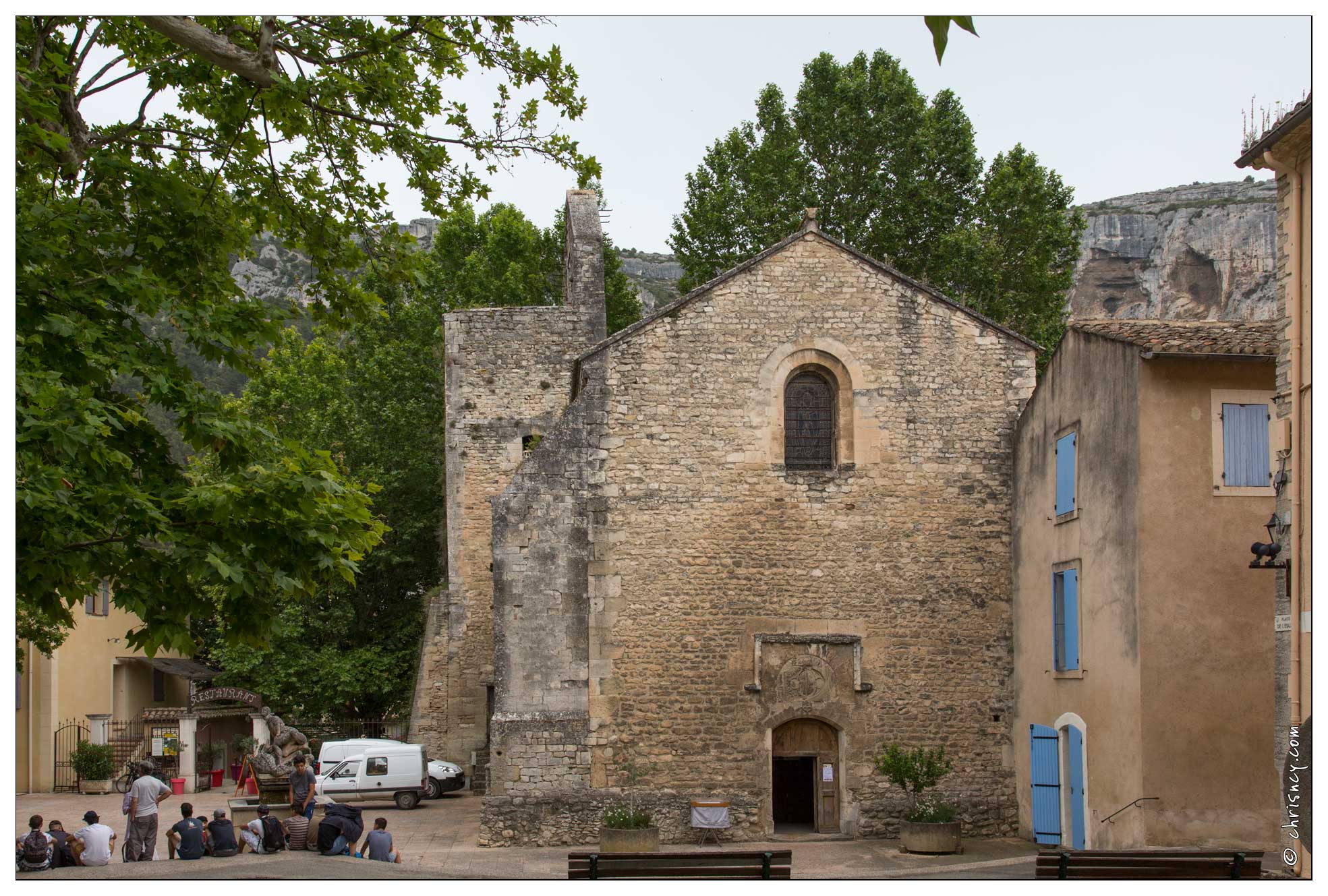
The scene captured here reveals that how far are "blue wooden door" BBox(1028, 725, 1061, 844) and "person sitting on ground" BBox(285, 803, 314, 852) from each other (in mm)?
9103

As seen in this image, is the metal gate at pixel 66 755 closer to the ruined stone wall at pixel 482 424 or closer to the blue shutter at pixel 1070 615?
the ruined stone wall at pixel 482 424

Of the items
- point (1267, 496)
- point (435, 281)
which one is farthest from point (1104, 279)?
point (1267, 496)

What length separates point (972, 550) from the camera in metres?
19.4

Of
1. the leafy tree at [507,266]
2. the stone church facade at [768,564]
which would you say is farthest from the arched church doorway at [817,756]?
the leafy tree at [507,266]

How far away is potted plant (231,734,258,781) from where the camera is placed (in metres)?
32.1

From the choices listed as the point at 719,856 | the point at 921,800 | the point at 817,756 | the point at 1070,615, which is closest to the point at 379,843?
the point at 719,856

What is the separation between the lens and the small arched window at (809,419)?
19672 millimetres

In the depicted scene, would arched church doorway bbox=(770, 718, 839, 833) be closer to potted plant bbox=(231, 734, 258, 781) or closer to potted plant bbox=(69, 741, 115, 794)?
potted plant bbox=(69, 741, 115, 794)

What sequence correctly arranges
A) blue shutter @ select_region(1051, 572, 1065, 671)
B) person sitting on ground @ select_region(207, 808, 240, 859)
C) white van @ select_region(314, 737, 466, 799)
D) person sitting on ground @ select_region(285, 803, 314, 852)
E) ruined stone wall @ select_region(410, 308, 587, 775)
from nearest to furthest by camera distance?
person sitting on ground @ select_region(207, 808, 240, 859), person sitting on ground @ select_region(285, 803, 314, 852), blue shutter @ select_region(1051, 572, 1065, 671), white van @ select_region(314, 737, 466, 799), ruined stone wall @ select_region(410, 308, 587, 775)

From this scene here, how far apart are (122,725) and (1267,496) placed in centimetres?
2651

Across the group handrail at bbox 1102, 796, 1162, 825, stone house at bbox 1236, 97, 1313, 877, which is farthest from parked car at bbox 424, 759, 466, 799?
stone house at bbox 1236, 97, 1313, 877

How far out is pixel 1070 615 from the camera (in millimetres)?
17281

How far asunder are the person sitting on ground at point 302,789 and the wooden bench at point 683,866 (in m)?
4.20

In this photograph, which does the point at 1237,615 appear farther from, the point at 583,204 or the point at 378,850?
the point at 583,204
